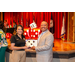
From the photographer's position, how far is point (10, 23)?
8930mm

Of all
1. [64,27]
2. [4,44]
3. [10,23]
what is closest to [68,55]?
[4,44]

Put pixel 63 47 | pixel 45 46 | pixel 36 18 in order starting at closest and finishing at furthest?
pixel 45 46 → pixel 63 47 → pixel 36 18

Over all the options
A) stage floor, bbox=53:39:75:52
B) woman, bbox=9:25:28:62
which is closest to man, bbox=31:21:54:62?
woman, bbox=9:25:28:62

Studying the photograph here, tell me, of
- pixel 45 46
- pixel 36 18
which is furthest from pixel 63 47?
pixel 36 18

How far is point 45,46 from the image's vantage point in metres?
1.79

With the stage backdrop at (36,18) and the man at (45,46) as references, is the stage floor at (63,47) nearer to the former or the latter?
the man at (45,46)

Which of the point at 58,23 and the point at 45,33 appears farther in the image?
the point at 58,23

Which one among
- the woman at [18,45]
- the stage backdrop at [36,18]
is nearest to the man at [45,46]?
the woman at [18,45]

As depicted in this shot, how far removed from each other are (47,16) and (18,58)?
6.05m

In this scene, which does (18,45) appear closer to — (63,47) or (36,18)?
(63,47)

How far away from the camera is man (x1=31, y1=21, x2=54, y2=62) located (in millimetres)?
1805

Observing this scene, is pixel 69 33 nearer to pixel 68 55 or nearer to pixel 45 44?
pixel 68 55

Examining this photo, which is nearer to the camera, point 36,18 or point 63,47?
point 63,47

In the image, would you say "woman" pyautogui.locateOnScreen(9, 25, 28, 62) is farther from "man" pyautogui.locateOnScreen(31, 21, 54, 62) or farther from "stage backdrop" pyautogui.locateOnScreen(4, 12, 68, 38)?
"stage backdrop" pyautogui.locateOnScreen(4, 12, 68, 38)
